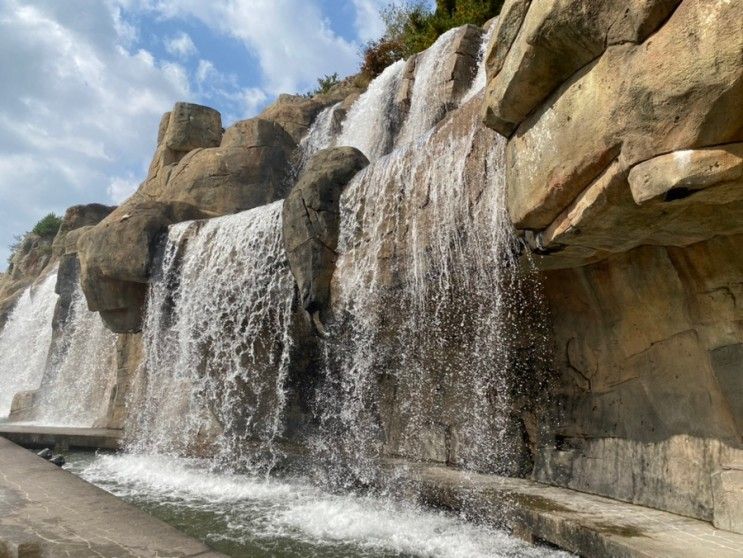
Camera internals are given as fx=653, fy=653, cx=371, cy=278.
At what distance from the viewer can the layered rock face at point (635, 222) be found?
11.5 ft

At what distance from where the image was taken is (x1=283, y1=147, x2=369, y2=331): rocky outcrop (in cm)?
790

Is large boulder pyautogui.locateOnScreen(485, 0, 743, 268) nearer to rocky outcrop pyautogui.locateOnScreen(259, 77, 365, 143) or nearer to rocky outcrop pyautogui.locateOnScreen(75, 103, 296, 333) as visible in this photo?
rocky outcrop pyautogui.locateOnScreen(75, 103, 296, 333)

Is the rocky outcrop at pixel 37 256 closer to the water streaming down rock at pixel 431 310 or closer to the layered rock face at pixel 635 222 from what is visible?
the water streaming down rock at pixel 431 310

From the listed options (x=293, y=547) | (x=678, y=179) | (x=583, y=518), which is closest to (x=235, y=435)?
(x=293, y=547)

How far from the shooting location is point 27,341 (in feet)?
62.9

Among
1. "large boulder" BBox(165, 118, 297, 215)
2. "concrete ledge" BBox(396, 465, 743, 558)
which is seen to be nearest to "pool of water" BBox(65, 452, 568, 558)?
"concrete ledge" BBox(396, 465, 743, 558)

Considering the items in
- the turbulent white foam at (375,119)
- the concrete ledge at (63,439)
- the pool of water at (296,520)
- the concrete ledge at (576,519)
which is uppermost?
the turbulent white foam at (375,119)

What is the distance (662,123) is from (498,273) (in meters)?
2.76

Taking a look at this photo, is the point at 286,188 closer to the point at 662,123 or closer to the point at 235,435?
the point at 235,435

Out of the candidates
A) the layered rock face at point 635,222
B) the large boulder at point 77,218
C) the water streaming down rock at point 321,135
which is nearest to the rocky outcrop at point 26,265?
the large boulder at point 77,218

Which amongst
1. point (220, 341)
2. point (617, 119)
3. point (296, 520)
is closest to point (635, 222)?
point (617, 119)

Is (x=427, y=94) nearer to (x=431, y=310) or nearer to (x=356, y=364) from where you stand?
(x=356, y=364)

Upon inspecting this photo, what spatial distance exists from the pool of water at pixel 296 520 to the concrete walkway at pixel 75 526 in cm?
108

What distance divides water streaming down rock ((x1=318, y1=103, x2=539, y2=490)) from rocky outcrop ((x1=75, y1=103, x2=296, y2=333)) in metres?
4.68
